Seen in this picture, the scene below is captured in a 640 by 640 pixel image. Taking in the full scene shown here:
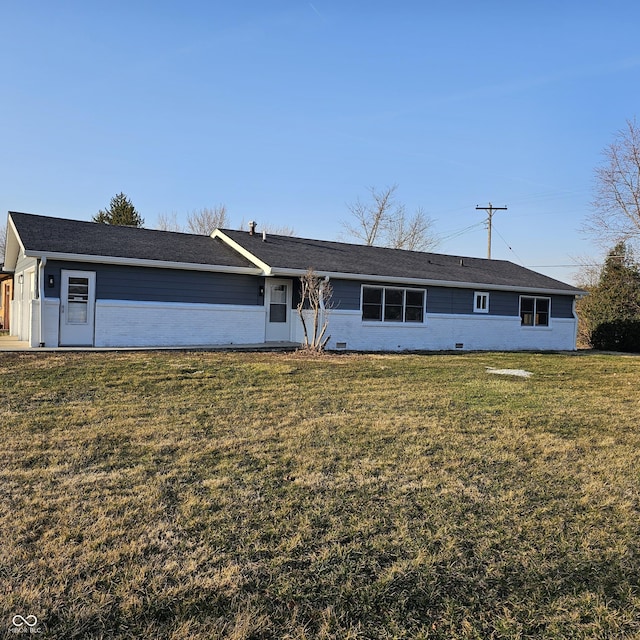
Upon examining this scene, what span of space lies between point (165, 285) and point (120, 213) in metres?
19.4

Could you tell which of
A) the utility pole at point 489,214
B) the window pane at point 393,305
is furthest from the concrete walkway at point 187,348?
the utility pole at point 489,214

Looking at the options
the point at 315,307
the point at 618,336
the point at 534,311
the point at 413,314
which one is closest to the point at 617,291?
the point at 618,336

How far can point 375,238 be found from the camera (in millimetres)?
37562

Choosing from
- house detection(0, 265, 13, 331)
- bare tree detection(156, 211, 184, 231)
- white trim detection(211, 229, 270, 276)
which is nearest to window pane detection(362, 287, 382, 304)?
white trim detection(211, 229, 270, 276)

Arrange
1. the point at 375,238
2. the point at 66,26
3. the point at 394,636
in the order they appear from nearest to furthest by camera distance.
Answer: the point at 394,636 < the point at 66,26 < the point at 375,238

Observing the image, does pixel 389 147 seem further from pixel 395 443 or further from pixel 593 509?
pixel 593 509

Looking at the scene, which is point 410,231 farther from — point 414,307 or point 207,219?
point 414,307

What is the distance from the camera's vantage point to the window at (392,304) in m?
15.4

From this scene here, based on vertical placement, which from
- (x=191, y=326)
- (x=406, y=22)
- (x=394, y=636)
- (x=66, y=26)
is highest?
(x=406, y=22)

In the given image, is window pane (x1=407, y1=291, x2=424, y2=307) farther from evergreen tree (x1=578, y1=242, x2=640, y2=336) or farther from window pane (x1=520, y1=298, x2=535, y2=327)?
evergreen tree (x1=578, y1=242, x2=640, y2=336)

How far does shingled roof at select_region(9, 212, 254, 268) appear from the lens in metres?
12.1

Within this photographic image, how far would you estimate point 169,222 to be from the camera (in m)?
41.0

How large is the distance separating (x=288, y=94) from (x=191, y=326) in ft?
24.4

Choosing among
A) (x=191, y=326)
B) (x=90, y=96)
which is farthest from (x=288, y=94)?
(x=191, y=326)
